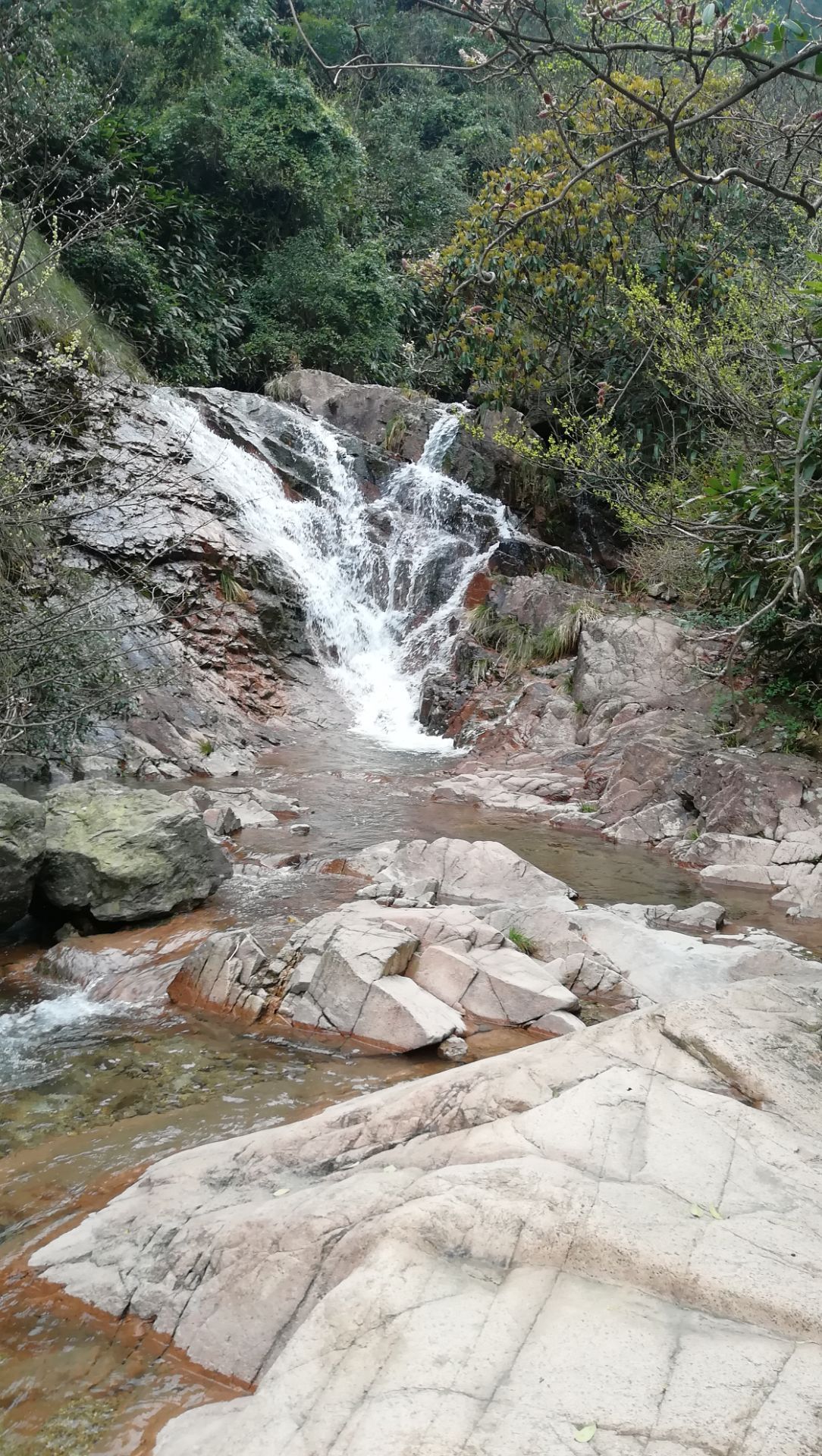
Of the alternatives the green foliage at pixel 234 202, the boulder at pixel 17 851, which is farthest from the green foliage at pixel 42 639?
the green foliage at pixel 234 202

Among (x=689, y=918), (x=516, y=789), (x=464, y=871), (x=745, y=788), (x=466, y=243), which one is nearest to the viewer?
(x=689, y=918)

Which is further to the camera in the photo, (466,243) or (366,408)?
(366,408)

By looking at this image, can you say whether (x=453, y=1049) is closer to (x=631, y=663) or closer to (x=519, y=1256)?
(x=519, y=1256)

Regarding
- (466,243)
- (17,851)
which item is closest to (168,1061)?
(17,851)

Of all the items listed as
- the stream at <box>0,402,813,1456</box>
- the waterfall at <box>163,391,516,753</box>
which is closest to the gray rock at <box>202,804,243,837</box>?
the stream at <box>0,402,813,1456</box>

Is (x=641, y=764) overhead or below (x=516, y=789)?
overhead

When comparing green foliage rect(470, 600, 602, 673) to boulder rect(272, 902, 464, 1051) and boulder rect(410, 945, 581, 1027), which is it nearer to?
boulder rect(410, 945, 581, 1027)

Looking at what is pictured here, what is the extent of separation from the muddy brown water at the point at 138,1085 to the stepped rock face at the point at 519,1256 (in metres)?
0.15

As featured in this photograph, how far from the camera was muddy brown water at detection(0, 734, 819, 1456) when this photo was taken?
7.95 feet

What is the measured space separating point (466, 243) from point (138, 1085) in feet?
35.4

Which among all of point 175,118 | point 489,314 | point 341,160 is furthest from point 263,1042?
point 341,160

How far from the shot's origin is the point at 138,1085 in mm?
4238

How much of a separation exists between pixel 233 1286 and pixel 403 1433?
94cm

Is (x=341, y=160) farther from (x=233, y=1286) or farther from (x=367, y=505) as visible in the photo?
(x=233, y=1286)
